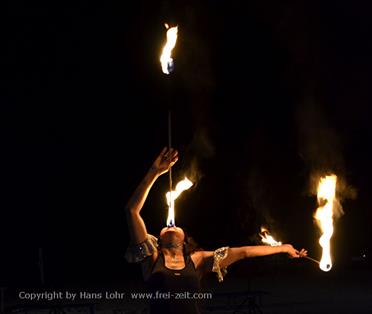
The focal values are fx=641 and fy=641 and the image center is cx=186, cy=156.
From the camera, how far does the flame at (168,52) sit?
4.69 metres

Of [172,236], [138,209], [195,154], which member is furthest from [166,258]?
[195,154]

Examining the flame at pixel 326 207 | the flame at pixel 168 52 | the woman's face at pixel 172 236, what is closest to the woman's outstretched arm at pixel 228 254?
the woman's face at pixel 172 236

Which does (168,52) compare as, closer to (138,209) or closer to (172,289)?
(138,209)

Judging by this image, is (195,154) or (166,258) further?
(195,154)

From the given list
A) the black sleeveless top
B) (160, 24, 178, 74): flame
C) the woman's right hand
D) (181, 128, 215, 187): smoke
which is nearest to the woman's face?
the black sleeveless top

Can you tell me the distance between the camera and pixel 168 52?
486cm

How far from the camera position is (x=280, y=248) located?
4047 mm

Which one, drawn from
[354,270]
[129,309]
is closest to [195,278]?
[129,309]

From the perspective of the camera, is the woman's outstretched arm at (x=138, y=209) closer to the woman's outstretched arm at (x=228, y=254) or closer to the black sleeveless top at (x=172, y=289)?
the black sleeveless top at (x=172, y=289)

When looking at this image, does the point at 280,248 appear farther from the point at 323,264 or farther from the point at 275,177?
the point at 275,177

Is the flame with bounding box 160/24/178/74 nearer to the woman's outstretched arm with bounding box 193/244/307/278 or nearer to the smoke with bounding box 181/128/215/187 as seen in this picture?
the smoke with bounding box 181/128/215/187

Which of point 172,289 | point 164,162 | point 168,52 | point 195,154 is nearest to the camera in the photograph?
point 172,289

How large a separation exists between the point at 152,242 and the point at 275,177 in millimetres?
9533

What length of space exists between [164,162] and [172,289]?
0.74 m
